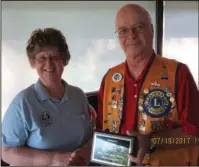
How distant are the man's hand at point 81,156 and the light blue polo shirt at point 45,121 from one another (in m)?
0.03

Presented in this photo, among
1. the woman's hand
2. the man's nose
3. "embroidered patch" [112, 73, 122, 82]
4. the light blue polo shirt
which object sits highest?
the man's nose

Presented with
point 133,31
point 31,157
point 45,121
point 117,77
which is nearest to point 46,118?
point 45,121

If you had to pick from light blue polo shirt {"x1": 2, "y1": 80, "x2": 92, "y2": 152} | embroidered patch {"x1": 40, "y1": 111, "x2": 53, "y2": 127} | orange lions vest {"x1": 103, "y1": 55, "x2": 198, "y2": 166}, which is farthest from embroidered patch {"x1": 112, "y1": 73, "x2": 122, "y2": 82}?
embroidered patch {"x1": 40, "y1": 111, "x2": 53, "y2": 127}

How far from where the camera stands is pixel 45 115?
833 millimetres

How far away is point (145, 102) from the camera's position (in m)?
0.83

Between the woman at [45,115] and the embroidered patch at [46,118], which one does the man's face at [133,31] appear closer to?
the woman at [45,115]

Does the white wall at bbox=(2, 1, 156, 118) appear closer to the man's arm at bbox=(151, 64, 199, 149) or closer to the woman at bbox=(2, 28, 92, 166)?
the woman at bbox=(2, 28, 92, 166)

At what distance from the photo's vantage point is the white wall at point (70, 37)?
84cm

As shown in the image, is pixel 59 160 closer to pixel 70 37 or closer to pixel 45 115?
pixel 45 115

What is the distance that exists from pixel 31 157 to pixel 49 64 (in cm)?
28

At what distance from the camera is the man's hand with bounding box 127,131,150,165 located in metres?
0.81

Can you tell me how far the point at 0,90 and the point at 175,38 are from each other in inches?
22.1

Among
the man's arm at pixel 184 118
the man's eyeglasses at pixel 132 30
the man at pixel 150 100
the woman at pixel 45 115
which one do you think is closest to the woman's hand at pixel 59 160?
the woman at pixel 45 115

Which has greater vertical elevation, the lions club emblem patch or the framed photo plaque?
the lions club emblem patch
